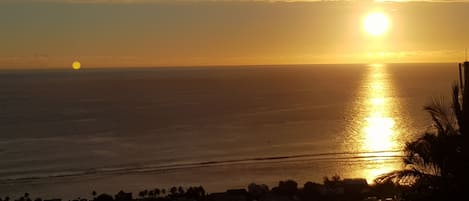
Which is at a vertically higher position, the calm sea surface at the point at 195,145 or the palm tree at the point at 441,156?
the calm sea surface at the point at 195,145

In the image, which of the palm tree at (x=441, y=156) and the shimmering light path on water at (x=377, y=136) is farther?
the shimmering light path on water at (x=377, y=136)

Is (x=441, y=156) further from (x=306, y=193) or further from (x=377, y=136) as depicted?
(x=377, y=136)

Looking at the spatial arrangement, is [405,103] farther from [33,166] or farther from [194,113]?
[33,166]

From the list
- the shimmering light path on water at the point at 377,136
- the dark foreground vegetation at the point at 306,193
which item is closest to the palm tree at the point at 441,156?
the dark foreground vegetation at the point at 306,193

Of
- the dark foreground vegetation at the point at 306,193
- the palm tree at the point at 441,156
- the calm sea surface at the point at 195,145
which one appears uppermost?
the calm sea surface at the point at 195,145

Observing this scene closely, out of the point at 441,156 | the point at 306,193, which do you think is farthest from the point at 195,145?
the point at 441,156

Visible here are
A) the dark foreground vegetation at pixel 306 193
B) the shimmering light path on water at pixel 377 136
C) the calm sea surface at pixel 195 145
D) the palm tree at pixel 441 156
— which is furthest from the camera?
the shimmering light path on water at pixel 377 136

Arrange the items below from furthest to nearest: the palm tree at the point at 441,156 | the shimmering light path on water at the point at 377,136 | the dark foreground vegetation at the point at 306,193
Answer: the shimmering light path on water at the point at 377,136
the dark foreground vegetation at the point at 306,193
the palm tree at the point at 441,156

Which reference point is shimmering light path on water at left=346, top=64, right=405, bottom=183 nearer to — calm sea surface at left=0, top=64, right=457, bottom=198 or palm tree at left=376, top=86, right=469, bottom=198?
calm sea surface at left=0, top=64, right=457, bottom=198

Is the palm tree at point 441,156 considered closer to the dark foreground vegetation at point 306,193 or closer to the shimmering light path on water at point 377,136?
the dark foreground vegetation at point 306,193
